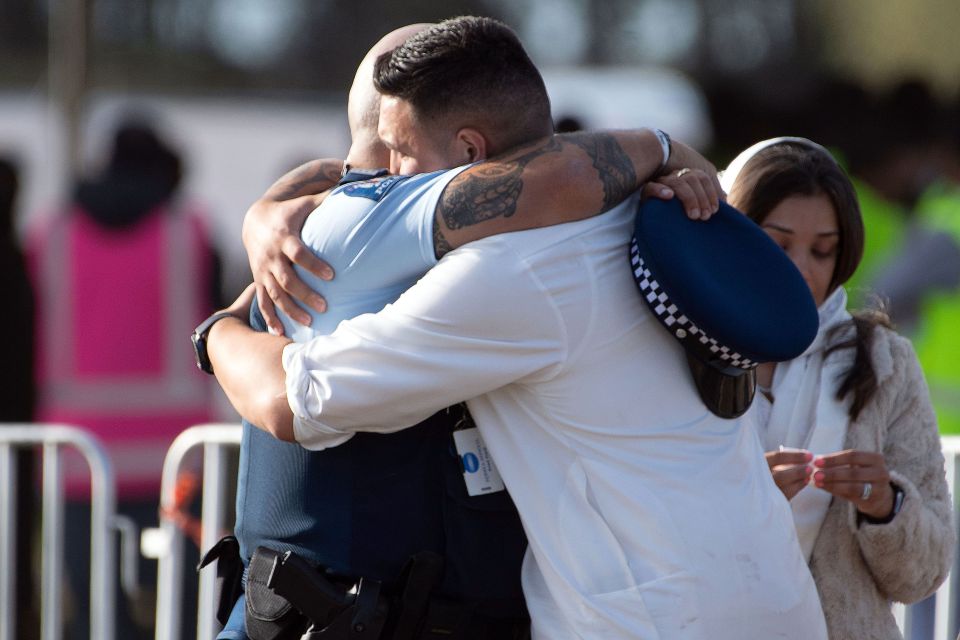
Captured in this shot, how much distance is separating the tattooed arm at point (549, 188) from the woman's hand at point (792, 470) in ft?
1.79

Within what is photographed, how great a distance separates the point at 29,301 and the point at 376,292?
3.57 meters

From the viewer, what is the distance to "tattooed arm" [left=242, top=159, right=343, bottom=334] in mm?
2193

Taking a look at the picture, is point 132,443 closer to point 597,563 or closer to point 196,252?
point 196,252

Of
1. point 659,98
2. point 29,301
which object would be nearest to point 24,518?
point 29,301

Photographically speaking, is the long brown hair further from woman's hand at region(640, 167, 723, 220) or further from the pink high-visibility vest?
the pink high-visibility vest

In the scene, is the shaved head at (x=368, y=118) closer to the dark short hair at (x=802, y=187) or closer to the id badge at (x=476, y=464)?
the id badge at (x=476, y=464)

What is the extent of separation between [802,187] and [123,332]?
10.1ft

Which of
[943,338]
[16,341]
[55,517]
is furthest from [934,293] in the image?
[16,341]

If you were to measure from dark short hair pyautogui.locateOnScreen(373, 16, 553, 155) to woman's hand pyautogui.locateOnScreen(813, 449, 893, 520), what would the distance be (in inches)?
30.9

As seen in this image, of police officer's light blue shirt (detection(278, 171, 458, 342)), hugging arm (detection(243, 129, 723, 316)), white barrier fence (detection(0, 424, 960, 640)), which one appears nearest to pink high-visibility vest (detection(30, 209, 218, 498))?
white barrier fence (detection(0, 424, 960, 640))

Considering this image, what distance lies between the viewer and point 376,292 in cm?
216

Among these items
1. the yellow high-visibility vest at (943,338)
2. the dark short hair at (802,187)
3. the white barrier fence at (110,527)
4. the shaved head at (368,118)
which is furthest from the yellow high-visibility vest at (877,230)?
the shaved head at (368,118)

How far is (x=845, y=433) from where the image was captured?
263 centimetres

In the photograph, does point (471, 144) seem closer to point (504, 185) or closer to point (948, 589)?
point (504, 185)
